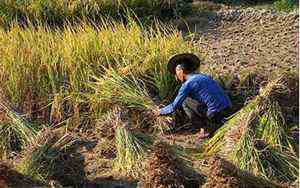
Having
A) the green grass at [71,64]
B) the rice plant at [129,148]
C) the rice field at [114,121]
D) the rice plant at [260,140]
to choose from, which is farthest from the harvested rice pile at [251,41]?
the rice plant at [129,148]

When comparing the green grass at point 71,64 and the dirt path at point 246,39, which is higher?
the green grass at point 71,64

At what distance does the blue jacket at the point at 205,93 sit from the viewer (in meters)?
7.14

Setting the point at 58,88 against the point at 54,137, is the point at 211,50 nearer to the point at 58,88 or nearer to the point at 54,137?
the point at 58,88

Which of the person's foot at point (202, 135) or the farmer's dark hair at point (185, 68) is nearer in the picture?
the person's foot at point (202, 135)

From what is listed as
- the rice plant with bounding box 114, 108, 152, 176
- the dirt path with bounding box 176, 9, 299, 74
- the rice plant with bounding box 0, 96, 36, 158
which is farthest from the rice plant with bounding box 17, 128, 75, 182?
the dirt path with bounding box 176, 9, 299, 74

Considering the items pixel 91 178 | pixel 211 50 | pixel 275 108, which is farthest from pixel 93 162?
pixel 211 50

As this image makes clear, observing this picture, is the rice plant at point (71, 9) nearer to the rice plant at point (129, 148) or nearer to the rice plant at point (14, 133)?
the rice plant at point (14, 133)

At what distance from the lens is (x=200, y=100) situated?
7281mm

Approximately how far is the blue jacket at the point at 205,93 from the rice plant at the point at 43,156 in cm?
126

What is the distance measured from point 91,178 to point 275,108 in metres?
1.61

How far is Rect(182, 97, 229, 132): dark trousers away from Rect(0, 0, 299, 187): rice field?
16 cm

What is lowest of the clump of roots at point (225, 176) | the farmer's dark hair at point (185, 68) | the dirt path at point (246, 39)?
the dirt path at point (246, 39)

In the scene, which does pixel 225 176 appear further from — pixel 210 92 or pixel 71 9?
pixel 71 9

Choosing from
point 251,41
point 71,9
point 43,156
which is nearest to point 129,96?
point 43,156
